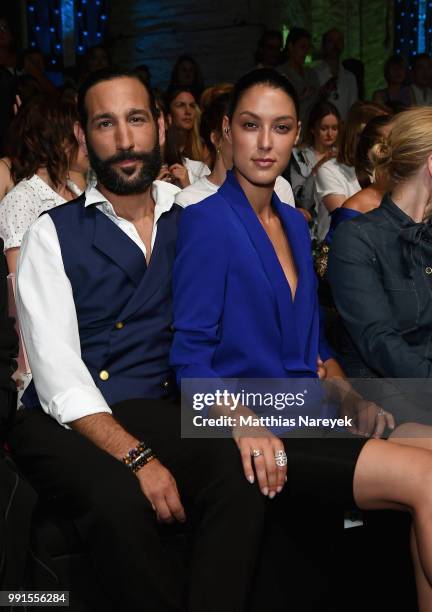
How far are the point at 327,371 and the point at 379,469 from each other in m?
0.60

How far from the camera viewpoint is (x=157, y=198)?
111 inches

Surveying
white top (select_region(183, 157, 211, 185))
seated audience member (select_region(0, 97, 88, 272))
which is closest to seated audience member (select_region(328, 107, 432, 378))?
seated audience member (select_region(0, 97, 88, 272))

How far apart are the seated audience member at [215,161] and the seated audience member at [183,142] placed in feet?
0.83

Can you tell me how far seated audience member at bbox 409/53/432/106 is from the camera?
9.05 metres

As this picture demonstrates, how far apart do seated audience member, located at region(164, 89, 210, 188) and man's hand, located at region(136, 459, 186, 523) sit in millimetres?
2604

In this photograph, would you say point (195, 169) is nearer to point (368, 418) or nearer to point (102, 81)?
point (102, 81)

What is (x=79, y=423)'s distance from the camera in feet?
7.89

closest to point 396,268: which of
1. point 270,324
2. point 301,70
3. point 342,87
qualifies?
point 270,324

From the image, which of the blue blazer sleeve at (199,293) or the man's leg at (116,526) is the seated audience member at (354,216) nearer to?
the blue blazer sleeve at (199,293)

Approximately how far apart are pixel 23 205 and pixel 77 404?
161 centimetres

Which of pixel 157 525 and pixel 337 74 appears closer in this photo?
pixel 157 525

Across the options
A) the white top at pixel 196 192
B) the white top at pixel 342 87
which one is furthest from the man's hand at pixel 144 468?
the white top at pixel 342 87

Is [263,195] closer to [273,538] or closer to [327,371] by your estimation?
[327,371]

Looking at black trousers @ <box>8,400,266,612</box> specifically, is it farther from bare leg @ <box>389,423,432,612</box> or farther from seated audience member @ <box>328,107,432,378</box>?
seated audience member @ <box>328,107,432,378</box>
